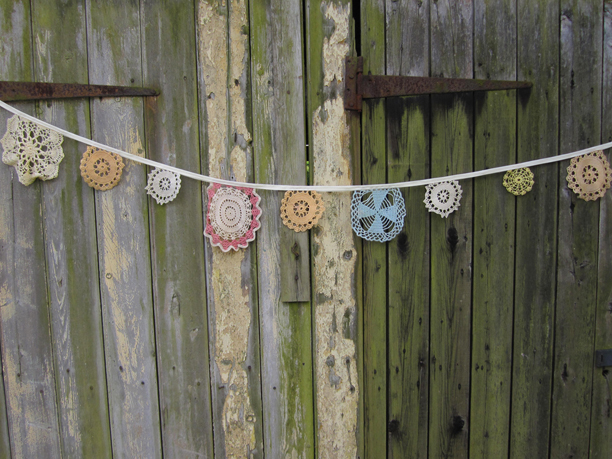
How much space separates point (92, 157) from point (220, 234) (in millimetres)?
553

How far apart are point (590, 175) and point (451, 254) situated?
589 millimetres

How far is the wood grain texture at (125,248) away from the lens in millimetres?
1410

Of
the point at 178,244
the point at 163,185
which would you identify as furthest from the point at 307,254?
the point at 163,185

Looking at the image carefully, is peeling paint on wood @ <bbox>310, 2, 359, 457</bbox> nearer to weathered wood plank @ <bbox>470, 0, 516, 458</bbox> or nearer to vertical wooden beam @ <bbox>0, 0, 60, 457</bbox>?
weathered wood plank @ <bbox>470, 0, 516, 458</bbox>

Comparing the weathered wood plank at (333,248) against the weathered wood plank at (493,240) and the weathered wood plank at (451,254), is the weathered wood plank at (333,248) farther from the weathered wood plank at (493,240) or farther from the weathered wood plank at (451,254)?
the weathered wood plank at (493,240)

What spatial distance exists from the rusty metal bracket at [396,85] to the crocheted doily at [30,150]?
1.10m

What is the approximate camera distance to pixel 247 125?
4.67ft

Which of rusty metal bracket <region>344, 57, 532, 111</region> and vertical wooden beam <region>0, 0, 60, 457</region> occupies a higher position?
rusty metal bracket <region>344, 57, 532, 111</region>

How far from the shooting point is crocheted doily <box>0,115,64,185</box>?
55.1 inches

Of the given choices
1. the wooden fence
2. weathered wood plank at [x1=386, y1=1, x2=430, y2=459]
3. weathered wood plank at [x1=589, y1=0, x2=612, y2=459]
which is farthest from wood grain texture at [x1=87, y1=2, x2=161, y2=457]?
weathered wood plank at [x1=589, y1=0, x2=612, y2=459]

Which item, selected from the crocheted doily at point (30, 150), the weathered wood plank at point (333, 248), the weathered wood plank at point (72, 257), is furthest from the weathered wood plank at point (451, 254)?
the crocheted doily at point (30, 150)

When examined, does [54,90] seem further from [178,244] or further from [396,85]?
[396,85]

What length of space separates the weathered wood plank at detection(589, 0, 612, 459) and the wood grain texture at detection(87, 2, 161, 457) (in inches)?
68.1

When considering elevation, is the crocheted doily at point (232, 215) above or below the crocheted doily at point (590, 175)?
below
